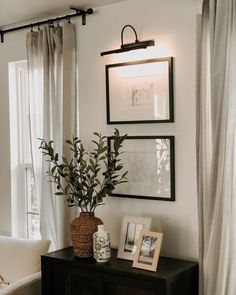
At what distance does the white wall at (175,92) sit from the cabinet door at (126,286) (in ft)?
1.47

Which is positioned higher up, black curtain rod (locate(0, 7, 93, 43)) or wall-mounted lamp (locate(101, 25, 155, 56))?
black curtain rod (locate(0, 7, 93, 43))

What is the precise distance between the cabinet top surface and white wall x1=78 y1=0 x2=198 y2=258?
14cm

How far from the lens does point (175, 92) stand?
327 centimetres

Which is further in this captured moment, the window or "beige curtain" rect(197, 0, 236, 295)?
the window

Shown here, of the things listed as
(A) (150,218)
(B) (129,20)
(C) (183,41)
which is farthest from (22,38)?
(A) (150,218)

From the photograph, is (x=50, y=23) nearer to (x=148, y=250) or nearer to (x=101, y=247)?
(x=101, y=247)

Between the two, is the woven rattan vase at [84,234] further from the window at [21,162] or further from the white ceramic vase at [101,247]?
the window at [21,162]

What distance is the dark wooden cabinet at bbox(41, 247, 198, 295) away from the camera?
291 cm

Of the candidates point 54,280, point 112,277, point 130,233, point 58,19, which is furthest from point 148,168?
point 58,19

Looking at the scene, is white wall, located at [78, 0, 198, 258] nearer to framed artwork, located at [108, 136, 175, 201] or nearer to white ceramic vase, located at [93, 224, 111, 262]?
framed artwork, located at [108, 136, 175, 201]

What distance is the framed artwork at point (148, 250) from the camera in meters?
3.01

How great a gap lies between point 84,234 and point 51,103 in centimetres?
113

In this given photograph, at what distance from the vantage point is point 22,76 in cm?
434

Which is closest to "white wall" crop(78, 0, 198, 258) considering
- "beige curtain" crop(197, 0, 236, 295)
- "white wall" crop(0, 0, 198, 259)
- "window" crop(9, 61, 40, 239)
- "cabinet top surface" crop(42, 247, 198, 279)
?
"white wall" crop(0, 0, 198, 259)
